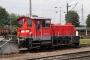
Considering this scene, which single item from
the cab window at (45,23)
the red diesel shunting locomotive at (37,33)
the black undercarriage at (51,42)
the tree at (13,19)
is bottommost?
the black undercarriage at (51,42)

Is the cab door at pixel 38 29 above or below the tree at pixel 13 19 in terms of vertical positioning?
below


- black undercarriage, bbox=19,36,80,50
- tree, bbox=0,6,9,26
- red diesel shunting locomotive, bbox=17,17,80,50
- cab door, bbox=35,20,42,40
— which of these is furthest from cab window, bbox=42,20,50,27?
tree, bbox=0,6,9,26

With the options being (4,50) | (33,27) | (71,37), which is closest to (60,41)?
(71,37)

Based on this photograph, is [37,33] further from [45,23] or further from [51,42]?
[51,42]

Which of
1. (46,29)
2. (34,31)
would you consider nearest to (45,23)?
(46,29)

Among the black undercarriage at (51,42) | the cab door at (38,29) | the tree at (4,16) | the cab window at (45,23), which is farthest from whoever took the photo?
the tree at (4,16)

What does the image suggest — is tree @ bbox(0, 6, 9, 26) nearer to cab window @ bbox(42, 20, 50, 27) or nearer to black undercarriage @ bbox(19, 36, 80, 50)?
black undercarriage @ bbox(19, 36, 80, 50)

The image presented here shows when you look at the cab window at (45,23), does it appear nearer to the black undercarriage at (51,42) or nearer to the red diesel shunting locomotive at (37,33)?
the red diesel shunting locomotive at (37,33)

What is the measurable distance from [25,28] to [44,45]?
228 centimetres

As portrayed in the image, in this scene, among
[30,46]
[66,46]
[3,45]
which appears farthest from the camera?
[66,46]

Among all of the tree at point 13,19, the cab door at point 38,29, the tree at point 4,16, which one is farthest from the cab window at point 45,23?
the tree at point 4,16

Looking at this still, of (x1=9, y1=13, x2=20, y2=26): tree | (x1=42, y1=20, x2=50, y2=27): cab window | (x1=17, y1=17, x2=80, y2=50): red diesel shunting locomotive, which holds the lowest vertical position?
(x1=17, y1=17, x2=80, y2=50): red diesel shunting locomotive

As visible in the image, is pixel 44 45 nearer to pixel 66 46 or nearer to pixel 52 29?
pixel 52 29

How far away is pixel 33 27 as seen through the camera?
57.3 ft
